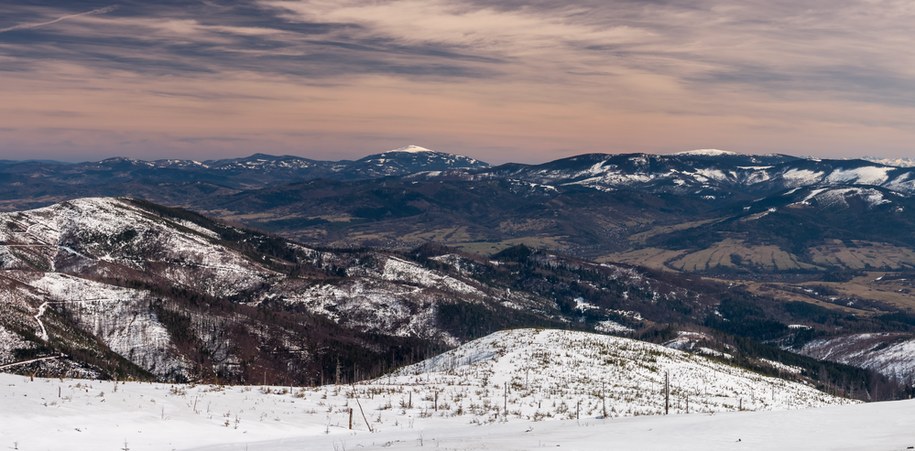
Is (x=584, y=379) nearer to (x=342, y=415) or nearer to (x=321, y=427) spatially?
(x=342, y=415)

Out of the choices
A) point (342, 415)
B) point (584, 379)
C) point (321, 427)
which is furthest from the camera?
point (584, 379)

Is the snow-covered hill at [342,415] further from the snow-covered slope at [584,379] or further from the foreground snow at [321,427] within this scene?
the snow-covered slope at [584,379]

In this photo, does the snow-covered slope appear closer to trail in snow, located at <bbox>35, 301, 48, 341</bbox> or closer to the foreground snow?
the foreground snow

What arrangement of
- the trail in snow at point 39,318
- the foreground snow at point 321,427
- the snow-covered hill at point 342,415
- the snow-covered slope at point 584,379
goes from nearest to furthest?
1. the foreground snow at point 321,427
2. the snow-covered hill at point 342,415
3. the snow-covered slope at point 584,379
4. the trail in snow at point 39,318

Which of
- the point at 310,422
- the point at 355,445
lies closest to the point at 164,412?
the point at 310,422

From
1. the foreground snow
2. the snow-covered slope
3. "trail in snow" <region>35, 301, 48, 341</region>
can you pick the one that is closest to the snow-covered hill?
the foreground snow

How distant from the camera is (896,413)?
2875 cm

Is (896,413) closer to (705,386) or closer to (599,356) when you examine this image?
(705,386)

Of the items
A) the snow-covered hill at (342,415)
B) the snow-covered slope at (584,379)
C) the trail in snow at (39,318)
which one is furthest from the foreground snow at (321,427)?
the trail in snow at (39,318)

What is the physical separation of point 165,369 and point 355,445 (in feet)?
574

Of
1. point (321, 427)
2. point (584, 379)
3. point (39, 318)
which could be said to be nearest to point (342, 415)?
point (321, 427)

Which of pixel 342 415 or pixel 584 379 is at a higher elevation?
Answer: pixel 342 415

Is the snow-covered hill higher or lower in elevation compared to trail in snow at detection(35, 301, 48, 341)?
higher

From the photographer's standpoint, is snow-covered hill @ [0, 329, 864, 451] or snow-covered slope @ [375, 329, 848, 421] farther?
snow-covered slope @ [375, 329, 848, 421]
